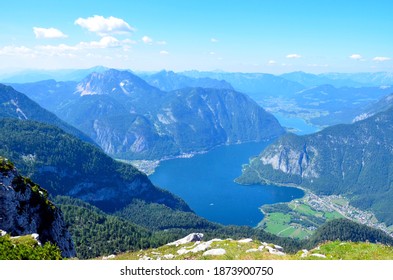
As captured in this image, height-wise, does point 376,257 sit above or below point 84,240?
above

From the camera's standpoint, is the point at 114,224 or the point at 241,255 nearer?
the point at 241,255

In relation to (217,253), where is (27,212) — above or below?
below

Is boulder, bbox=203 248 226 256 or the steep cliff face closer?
boulder, bbox=203 248 226 256

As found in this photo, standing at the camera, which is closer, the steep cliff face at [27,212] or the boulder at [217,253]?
the boulder at [217,253]

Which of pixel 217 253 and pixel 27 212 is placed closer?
pixel 217 253

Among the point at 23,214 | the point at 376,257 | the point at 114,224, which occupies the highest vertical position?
the point at 376,257
